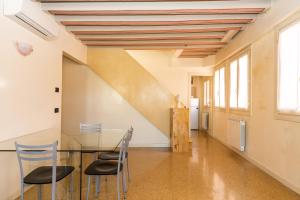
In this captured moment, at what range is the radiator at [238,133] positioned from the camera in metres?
4.68

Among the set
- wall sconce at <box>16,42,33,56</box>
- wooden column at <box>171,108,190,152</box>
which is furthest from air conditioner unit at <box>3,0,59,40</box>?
wooden column at <box>171,108,190,152</box>

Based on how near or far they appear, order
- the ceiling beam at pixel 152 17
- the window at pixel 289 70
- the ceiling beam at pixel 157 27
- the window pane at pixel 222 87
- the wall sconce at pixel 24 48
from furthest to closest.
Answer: the window pane at pixel 222 87, the ceiling beam at pixel 157 27, the ceiling beam at pixel 152 17, the window at pixel 289 70, the wall sconce at pixel 24 48

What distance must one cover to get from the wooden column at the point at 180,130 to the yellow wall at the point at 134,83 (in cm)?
53

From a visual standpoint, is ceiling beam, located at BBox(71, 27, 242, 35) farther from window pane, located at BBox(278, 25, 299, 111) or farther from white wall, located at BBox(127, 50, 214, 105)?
white wall, located at BBox(127, 50, 214, 105)

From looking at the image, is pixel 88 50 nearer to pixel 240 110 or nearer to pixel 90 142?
pixel 90 142

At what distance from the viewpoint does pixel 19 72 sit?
2910 millimetres

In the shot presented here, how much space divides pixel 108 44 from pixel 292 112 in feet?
13.5

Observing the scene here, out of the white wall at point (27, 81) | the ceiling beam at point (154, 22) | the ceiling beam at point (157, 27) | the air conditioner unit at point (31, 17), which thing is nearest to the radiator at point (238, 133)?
the ceiling beam at point (157, 27)

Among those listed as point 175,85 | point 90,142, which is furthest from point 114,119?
point 90,142

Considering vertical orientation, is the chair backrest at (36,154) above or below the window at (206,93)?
below

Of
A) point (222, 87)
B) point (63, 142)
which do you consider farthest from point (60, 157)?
point (222, 87)

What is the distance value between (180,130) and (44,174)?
145 inches

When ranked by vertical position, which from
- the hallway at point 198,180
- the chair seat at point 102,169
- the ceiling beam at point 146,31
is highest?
the ceiling beam at point 146,31

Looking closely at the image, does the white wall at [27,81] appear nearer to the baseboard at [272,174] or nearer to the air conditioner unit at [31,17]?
the air conditioner unit at [31,17]
